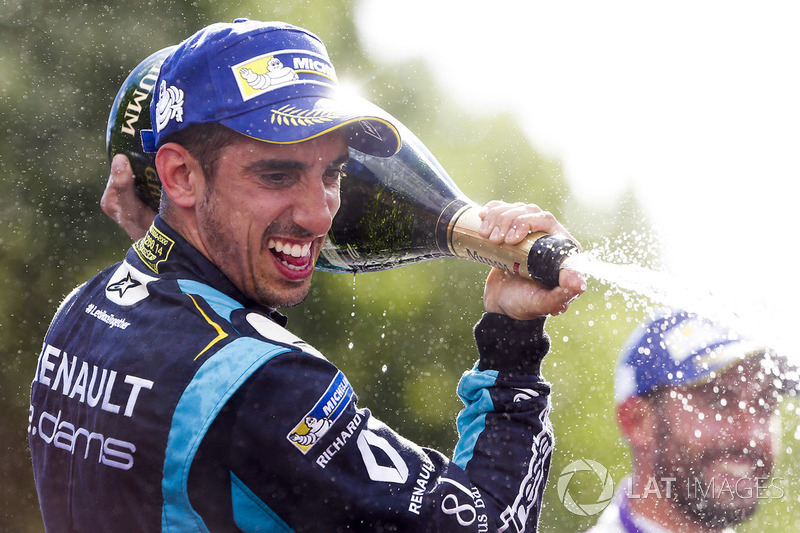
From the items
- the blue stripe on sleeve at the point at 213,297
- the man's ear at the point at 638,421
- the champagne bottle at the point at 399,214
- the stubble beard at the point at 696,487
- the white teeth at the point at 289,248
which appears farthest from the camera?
the man's ear at the point at 638,421

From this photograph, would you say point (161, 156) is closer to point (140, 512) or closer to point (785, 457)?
point (140, 512)

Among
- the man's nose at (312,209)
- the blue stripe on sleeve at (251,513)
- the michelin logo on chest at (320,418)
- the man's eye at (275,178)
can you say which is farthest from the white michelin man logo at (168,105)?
the blue stripe on sleeve at (251,513)

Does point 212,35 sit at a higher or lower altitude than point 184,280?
higher

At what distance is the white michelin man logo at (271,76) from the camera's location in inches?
80.5

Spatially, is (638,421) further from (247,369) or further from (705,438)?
(247,369)

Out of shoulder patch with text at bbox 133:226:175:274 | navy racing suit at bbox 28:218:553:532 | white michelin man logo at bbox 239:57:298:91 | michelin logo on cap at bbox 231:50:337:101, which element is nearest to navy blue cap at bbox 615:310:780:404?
navy racing suit at bbox 28:218:553:532

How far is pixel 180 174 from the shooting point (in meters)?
2.09

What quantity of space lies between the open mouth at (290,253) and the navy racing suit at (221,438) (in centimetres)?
15

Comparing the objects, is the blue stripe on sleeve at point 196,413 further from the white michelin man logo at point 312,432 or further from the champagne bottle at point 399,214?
the champagne bottle at point 399,214

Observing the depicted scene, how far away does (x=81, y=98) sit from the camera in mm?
9820

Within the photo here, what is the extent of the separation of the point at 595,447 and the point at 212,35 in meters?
12.6

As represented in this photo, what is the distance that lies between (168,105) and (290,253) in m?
0.48

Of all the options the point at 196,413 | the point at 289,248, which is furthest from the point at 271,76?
the point at 196,413

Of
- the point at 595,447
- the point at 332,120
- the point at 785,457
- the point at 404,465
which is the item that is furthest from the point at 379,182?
the point at 595,447
